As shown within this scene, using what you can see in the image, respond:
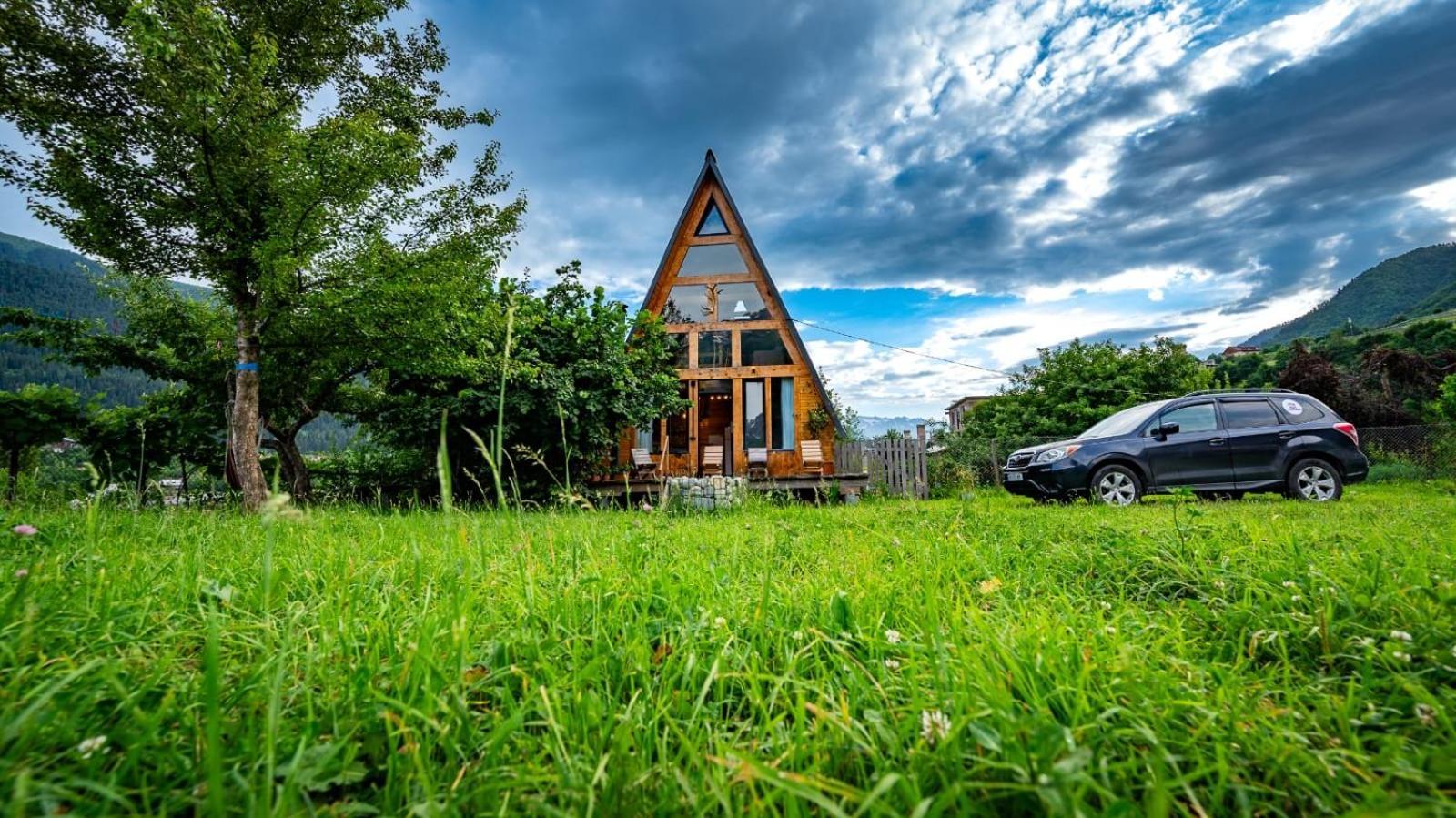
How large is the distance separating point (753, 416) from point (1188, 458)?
9617mm

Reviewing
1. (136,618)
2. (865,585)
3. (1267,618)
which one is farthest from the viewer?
(865,585)

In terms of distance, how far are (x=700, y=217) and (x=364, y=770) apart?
15747 millimetres

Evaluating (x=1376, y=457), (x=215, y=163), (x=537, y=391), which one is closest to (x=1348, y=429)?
(x=1376, y=457)

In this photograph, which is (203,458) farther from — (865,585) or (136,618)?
(865,585)

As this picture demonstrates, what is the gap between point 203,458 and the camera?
391 inches

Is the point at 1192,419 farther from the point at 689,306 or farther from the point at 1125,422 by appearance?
the point at 689,306

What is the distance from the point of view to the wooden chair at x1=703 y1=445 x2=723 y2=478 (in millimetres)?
14953

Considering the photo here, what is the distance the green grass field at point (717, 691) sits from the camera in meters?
0.86

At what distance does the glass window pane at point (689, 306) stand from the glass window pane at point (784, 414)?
9.26 ft

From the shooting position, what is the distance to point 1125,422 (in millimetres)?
8898

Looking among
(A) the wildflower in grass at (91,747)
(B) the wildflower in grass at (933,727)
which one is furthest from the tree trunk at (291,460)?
(B) the wildflower in grass at (933,727)

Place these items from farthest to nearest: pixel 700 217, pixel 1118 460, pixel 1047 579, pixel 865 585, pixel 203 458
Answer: pixel 700 217 < pixel 203 458 < pixel 1118 460 < pixel 1047 579 < pixel 865 585

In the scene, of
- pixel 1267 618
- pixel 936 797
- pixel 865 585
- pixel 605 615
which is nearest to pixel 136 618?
pixel 605 615

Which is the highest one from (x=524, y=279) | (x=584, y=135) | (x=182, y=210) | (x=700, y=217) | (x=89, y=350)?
(x=584, y=135)
